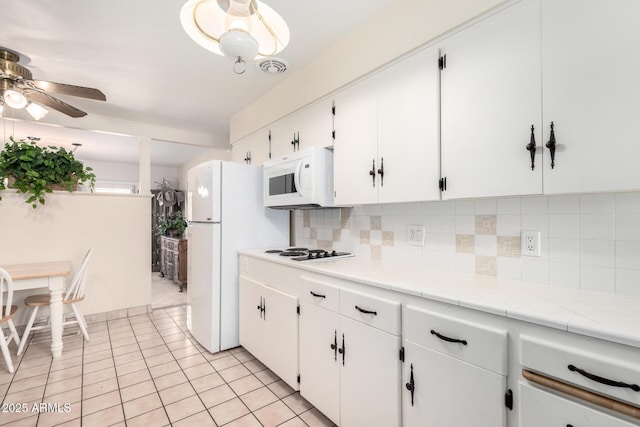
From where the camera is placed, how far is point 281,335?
209cm

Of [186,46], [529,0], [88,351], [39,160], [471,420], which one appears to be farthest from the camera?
[39,160]

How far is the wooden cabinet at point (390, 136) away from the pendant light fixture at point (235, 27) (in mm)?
647

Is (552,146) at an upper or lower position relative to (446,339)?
upper

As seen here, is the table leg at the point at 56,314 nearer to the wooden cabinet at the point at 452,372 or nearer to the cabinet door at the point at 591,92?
the wooden cabinet at the point at 452,372

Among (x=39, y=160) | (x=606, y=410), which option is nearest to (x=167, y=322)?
(x=39, y=160)

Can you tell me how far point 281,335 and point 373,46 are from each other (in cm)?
202

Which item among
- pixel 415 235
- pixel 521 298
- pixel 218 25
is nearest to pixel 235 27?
pixel 218 25

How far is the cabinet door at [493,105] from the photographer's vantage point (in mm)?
1229

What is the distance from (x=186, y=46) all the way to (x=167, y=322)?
293cm

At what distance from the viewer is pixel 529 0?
123 cm

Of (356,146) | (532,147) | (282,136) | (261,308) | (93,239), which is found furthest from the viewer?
(93,239)

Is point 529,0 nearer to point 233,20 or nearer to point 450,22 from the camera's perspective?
point 450,22

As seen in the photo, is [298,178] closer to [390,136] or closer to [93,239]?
[390,136]

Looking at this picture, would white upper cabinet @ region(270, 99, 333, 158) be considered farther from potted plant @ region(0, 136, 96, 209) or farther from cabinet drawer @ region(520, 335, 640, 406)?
potted plant @ region(0, 136, 96, 209)
